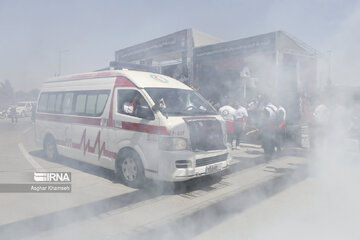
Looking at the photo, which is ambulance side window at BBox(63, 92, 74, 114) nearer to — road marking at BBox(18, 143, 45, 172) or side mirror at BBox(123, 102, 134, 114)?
road marking at BBox(18, 143, 45, 172)

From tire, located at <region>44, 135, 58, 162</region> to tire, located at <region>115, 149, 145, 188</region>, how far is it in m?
2.23

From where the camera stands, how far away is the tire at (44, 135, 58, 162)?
591 centimetres

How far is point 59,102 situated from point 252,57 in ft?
13.4

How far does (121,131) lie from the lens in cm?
438

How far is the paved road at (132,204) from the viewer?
9.12 ft

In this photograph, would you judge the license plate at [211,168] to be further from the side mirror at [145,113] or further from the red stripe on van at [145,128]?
the side mirror at [145,113]

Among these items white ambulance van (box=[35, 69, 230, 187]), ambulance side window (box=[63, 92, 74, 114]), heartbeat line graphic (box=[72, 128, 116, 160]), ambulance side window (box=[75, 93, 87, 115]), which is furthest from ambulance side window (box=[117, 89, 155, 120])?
ambulance side window (box=[63, 92, 74, 114])

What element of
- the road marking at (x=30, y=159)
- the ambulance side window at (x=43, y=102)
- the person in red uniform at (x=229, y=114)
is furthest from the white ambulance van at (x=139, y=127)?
the person in red uniform at (x=229, y=114)

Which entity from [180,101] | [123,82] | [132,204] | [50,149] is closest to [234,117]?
[180,101]

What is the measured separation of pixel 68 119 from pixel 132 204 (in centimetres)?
277

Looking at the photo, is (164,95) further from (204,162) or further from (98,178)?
(98,178)

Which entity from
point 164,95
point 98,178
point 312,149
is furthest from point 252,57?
point 98,178

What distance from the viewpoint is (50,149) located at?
6.05 metres

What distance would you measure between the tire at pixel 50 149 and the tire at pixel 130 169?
7.32 feet
